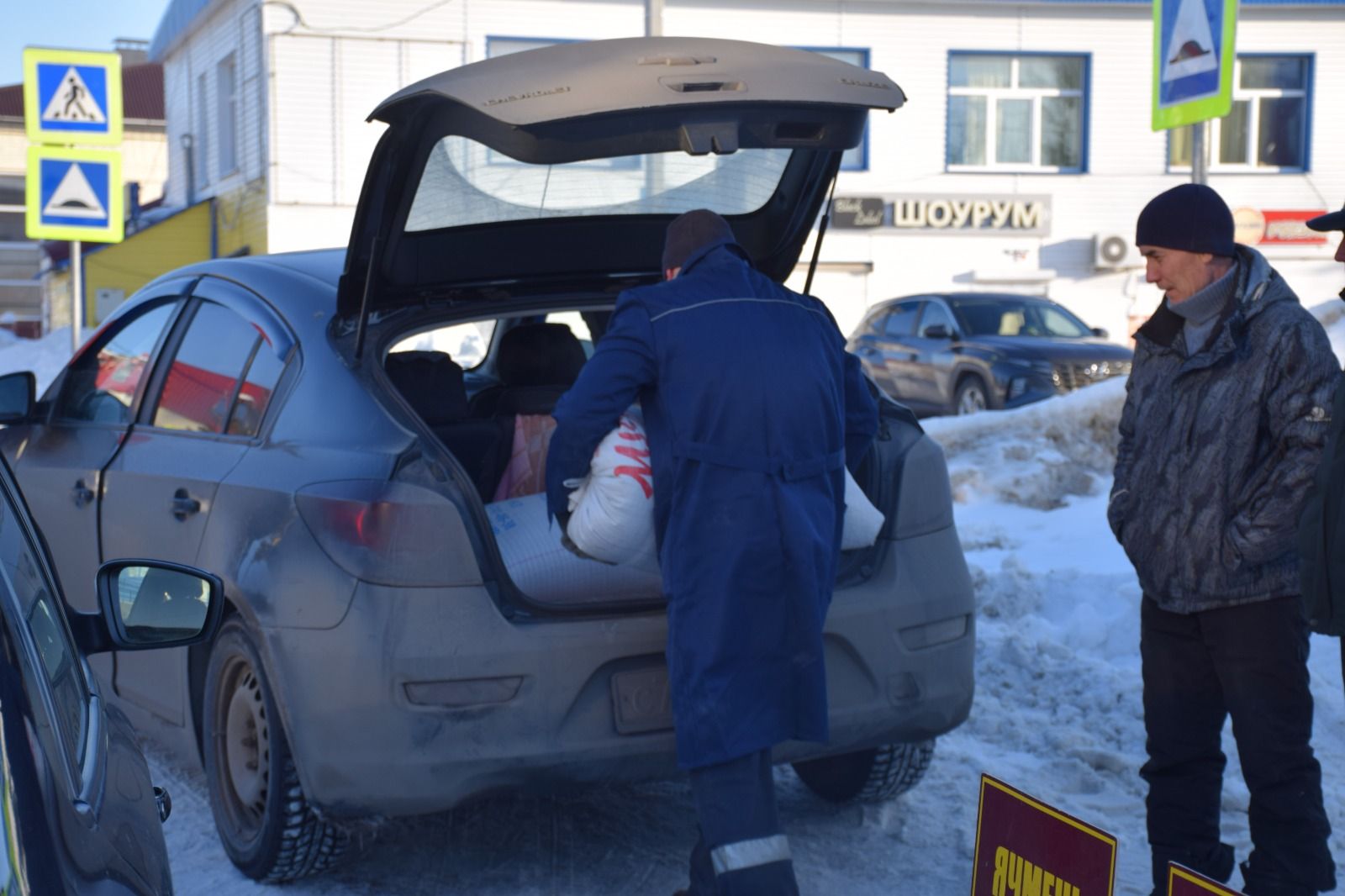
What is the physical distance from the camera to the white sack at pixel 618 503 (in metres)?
3.65

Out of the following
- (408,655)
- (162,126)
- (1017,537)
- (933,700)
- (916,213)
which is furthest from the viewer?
(162,126)

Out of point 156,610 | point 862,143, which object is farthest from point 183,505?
point 862,143

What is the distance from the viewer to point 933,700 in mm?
4145

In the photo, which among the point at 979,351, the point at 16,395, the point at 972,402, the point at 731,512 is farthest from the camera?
the point at 972,402

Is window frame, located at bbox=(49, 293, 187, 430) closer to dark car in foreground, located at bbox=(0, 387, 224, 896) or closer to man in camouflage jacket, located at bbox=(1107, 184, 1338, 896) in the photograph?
dark car in foreground, located at bbox=(0, 387, 224, 896)

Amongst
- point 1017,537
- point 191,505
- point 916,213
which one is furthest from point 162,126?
point 191,505

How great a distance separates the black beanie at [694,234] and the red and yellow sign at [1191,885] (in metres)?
1.74

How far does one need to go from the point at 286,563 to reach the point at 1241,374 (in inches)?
87.8

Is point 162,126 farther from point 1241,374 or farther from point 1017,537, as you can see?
point 1241,374

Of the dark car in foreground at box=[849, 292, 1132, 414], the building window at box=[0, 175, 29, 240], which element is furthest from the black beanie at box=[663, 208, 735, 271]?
the building window at box=[0, 175, 29, 240]

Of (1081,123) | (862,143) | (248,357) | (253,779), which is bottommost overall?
(253,779)

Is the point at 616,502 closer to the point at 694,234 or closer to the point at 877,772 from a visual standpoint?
the point at 694,234

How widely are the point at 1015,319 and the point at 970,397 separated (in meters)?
1.18

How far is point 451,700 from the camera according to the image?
3.66 meters
